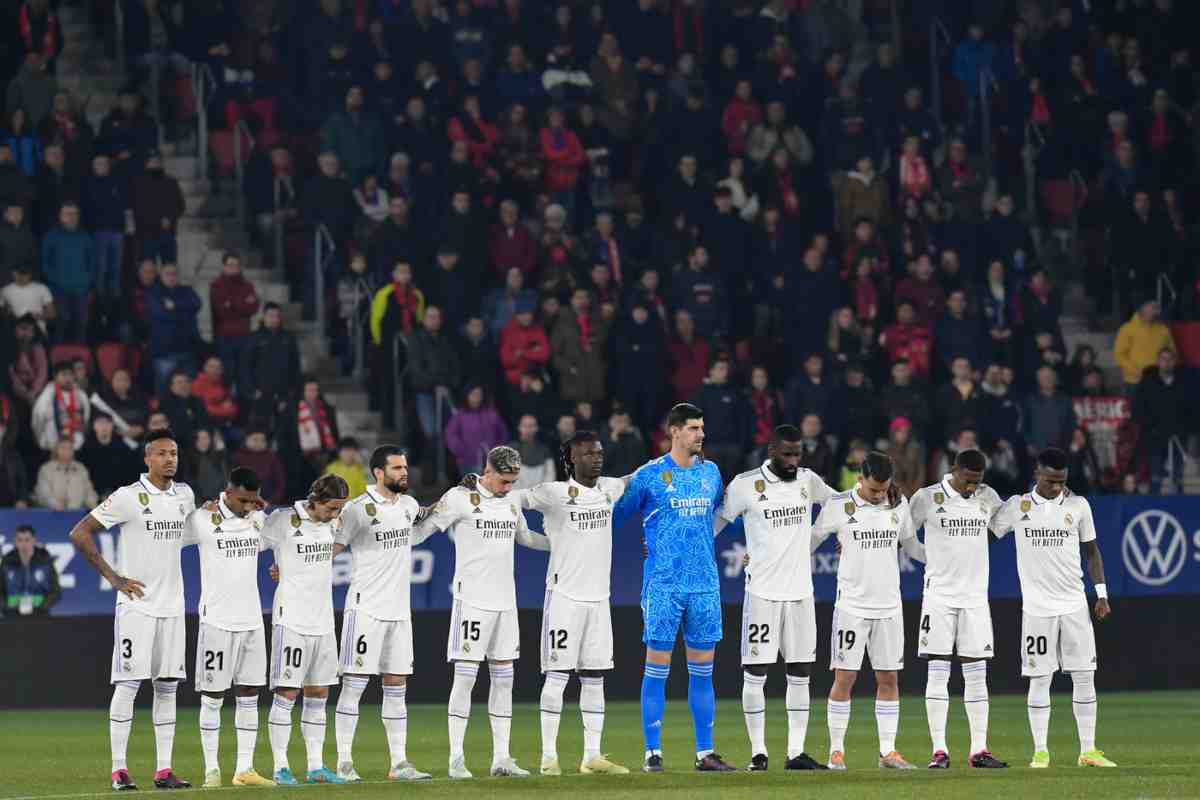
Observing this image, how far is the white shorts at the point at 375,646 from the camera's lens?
18500 millimetres

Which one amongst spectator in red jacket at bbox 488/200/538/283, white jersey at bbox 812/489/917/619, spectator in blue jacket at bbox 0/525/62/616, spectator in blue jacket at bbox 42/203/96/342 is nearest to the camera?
white jersey at bbox 812/489/917/619

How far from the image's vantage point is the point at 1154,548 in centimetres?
2825

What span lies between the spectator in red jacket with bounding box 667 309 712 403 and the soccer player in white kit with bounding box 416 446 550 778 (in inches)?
448

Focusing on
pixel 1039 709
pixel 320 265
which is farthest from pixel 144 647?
pixel 320 265

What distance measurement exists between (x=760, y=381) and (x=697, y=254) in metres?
2.29

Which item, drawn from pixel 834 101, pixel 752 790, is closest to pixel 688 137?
pixel 834 101

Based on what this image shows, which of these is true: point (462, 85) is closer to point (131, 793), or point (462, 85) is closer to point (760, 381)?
point (760, 381)

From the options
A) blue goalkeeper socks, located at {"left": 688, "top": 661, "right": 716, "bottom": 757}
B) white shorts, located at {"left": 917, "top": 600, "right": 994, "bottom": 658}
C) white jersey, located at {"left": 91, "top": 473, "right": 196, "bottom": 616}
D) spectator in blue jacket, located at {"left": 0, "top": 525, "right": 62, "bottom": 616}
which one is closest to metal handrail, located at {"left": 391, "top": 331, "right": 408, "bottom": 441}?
spectator in blue jacket, located at {"left": 0, "top": 525, "right": 62, "bottom": 616}

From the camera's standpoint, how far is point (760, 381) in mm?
29594

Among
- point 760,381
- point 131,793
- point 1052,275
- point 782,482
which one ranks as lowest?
point 131,793

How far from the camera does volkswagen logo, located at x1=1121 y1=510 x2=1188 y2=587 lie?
2820cm

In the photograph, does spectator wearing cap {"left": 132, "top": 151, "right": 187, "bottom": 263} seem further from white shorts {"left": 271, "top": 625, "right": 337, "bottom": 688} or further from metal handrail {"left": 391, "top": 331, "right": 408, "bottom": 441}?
white shorts {"left": 271, "top": 625, "right": 337, "bottom": 688}

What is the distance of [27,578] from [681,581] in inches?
401

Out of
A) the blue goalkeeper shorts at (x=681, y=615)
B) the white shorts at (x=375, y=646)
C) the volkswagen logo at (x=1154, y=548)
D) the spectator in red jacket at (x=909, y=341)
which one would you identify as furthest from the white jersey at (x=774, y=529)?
the spectator in red jacket at (x=909, y=341)
